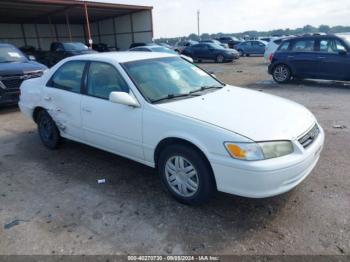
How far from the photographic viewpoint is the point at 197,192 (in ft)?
10.6

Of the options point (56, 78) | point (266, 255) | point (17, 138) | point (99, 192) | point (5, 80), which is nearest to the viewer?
point (266, 255)

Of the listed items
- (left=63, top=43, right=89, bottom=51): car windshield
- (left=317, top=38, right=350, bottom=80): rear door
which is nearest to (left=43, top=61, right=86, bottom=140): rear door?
(left=317, top=38, right=350, bottom=80): rear door

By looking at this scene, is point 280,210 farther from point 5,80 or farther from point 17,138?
point 5,80

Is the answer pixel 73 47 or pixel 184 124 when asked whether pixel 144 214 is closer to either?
pixel 184 124

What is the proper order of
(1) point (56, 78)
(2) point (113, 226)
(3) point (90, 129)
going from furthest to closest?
(1) point (56, 78) < (3) point (90, 129) < (2) point (113, 226)

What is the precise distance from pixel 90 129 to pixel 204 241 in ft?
7.51

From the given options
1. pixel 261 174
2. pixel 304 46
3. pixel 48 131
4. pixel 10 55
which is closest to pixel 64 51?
pixel 10 55

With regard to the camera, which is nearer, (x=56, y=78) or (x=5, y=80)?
(x=56, y=78)

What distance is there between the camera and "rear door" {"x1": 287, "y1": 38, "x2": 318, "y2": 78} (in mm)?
10312

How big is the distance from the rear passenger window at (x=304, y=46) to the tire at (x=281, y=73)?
69 cm

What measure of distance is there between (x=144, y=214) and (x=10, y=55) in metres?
8.02

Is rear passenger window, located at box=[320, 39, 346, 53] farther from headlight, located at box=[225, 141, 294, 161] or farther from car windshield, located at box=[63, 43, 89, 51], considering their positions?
car windshield, located at box=[63, 43, 89, 51]

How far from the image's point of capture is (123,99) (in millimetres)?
3537

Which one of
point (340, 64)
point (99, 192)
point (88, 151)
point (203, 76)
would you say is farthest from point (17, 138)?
point (340, 64)
